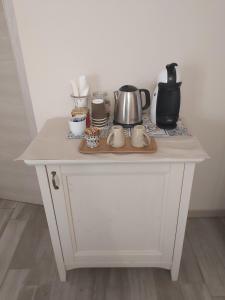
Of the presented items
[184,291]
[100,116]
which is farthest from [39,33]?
[184,291]

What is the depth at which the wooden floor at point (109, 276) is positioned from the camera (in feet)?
4.33

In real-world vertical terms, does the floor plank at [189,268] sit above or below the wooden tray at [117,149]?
below

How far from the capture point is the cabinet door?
40.5 inches

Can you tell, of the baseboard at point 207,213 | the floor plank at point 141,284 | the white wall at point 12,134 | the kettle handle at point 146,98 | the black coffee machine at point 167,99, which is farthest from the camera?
A: the baseboard at point 207,213

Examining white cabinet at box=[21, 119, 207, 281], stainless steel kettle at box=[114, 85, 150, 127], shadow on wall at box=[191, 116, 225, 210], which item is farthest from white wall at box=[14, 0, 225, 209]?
white cabinet at box=[21, 119, 207, 281]

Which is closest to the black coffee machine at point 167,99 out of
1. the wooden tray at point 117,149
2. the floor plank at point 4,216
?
the wooden tray at point 117,149

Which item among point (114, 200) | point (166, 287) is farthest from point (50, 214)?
point (166, 287)

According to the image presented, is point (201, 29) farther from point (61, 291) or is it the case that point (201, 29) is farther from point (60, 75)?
point (61, 291)

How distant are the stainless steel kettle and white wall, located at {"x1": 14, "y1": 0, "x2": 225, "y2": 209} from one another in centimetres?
19

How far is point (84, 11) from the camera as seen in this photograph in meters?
1.17

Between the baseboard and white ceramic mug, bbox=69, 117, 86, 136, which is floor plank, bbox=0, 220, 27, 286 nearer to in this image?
white ceramic mug, bbox=69, 117, 86, 136

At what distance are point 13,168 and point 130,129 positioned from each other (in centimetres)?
111

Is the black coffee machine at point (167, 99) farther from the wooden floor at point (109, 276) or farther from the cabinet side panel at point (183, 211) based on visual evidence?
the wooden floor at point (109, 276)

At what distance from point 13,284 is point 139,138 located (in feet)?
3.79
